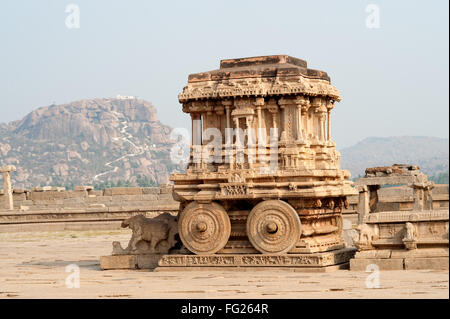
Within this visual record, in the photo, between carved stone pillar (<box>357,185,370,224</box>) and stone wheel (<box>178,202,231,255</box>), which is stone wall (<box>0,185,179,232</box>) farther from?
stone wheel (<box>178,202,231,255</box>)

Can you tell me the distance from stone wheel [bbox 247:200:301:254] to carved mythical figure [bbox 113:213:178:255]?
2.05m

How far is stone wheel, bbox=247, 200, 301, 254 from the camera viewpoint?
14281mm

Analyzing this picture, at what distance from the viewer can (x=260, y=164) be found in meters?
15.0

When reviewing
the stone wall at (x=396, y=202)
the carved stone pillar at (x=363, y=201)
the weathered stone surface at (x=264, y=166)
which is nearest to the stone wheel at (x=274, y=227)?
the weathered stone surface at (x=264, y=166)

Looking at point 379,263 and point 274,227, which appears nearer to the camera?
point 379,263

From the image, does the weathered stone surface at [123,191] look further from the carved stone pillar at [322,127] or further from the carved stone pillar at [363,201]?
the carved stone pillar at [322,127]

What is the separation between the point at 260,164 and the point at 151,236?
8.85ft

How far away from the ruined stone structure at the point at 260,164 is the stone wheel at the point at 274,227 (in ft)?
0.06

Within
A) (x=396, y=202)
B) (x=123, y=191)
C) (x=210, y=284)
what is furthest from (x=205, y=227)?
(x=123, y=191)

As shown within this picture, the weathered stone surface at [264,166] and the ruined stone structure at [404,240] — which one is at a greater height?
the weathered stone surface at [264,166]

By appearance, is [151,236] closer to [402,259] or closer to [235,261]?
[235,261]

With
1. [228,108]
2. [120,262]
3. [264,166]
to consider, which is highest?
[228,108]

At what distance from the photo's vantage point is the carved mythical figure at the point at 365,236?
44.8 feet
